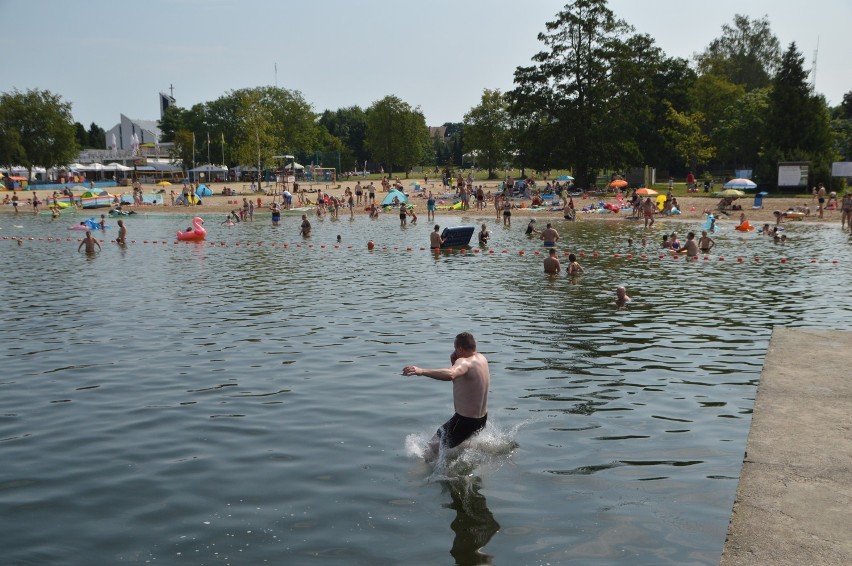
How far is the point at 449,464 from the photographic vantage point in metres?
9.20

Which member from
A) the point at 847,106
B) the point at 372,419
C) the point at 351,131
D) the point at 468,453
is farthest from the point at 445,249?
the point at 351,131

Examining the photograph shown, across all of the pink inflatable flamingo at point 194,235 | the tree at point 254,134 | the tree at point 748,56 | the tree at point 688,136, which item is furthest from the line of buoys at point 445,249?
the tree at point 748,56

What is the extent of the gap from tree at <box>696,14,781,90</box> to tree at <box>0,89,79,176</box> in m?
78.4

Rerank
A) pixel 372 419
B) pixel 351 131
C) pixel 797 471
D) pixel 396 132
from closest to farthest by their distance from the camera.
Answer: pixel 797 471
pixel 372 419
pixel 396 132
pixel 351 131

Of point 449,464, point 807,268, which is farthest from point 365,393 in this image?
point 807,268

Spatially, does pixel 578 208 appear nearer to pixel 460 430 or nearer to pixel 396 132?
pixel 460 430

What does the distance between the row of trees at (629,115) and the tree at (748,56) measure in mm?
122

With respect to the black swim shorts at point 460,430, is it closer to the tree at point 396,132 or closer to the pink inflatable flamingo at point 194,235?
the pink inflatable flamingo at point 194,235

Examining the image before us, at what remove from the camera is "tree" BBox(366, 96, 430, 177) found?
12450 cm

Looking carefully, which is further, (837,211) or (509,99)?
(509,99)

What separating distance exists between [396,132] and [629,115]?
6465 centimetres

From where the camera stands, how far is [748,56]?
92.1m

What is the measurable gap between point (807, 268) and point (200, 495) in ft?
84.3

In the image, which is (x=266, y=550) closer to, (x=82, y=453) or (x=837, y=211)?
(x=82, y=453)
